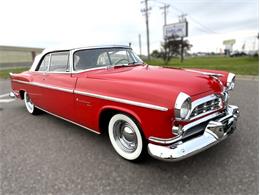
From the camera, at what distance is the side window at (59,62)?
148 inches

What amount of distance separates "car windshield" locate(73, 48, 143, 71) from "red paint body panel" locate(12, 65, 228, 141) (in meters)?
0.20

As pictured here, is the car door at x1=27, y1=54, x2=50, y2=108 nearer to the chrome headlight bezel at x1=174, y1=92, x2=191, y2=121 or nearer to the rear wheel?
the rear wheel

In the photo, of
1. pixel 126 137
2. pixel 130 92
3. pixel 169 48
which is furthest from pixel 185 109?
pixel 169 48

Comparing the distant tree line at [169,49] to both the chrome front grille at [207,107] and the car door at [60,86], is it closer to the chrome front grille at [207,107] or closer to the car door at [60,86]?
the car door at [60,86]

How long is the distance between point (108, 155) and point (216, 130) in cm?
143

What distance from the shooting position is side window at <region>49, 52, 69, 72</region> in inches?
148

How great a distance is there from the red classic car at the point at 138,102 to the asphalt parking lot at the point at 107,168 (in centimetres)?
31

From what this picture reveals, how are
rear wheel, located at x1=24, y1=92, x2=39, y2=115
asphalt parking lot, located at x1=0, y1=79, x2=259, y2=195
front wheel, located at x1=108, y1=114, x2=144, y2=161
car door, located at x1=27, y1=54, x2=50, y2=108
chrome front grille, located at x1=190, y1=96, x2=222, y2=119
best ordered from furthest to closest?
rear wheel, located at x1=24, y1=92, x2=39, y2=115
car door, located at x1=27, y1=54, x2=50, y2=108
front wheel, located at x1=108, y1=114, x2=144, y2=161
chrome front grille, located at x1=190, y1=96, x2=222, y2=119
asphalt parking lot, located at x1=0, y1=79, x2=259, y2=195

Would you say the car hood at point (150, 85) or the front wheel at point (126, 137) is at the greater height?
the car hood at point (150, 85)

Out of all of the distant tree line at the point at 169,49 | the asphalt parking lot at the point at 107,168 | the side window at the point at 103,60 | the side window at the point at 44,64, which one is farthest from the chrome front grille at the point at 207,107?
the distant tree line at the point at 169,49

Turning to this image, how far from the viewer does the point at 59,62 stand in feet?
13.1

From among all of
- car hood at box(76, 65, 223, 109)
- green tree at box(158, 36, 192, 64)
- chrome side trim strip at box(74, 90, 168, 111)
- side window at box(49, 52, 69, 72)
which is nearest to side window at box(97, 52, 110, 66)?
car hood at box(76, 65, 223, 109)

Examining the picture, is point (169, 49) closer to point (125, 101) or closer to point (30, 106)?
point (30, 106)

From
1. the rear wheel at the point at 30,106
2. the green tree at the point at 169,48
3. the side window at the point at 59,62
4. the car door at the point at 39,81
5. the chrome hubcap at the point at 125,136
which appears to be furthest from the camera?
the green tree at the point at 169,48
